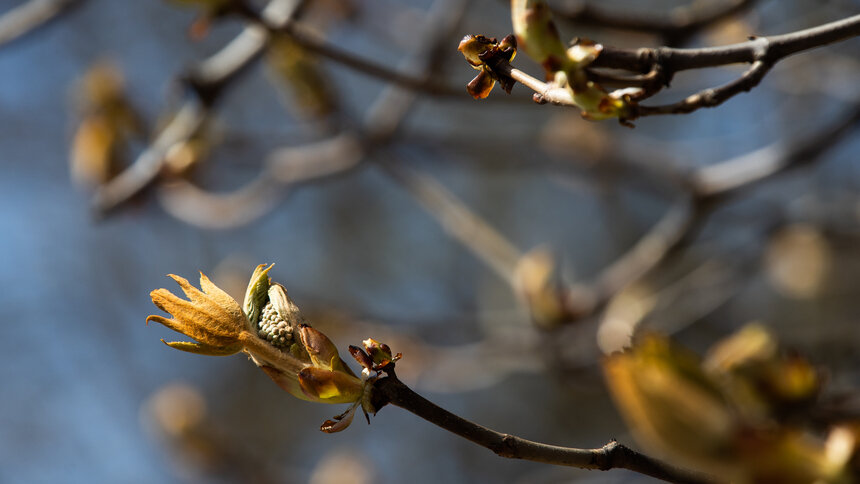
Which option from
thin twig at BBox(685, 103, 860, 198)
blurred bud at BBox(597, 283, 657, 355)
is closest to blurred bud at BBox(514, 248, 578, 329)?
blurred bud at BBox(597, 283, 657, 355)

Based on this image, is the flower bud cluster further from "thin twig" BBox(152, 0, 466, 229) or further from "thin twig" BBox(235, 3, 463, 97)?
"thin twig" BBox(152, 0, 466, 229)

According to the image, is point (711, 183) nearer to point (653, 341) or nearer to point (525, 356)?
point (525, 356)

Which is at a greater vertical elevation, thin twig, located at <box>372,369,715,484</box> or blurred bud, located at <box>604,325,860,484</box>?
blurred bud, located at <box>604,325,860,484</box>

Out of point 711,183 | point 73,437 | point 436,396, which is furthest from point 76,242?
point 711,183

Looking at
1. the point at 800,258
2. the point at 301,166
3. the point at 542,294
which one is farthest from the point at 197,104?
the point at 800,258

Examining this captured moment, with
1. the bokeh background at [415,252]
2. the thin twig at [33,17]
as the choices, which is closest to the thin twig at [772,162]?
the bokeh background at [415,252]

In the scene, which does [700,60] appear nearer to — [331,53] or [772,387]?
[772,387]

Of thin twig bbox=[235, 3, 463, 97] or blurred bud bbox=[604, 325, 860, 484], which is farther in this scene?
thin twig bbox=[235, 3, 463, 97]
